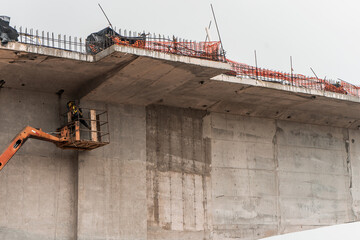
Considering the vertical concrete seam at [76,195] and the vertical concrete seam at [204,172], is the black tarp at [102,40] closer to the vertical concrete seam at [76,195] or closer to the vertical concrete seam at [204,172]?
the vertical concrete seam at [76,195]

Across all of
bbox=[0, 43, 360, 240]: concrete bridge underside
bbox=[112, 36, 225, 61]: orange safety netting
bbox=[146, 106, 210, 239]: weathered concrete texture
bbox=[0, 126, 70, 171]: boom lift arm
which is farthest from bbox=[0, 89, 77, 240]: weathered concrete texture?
bbox=[112, 36, 225, 61]: orange safety netting

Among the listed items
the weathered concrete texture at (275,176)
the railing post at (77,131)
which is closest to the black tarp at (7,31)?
the railing post at (77,131)

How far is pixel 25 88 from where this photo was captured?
24375 millimetres

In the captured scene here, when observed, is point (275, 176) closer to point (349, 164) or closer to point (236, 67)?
point (349, 164)

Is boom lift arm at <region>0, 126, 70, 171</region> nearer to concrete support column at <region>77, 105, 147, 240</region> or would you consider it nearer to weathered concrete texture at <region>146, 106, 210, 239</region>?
concrete support column at <region>77, 105, 147, 240</region>

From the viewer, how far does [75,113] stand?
78.8 ft

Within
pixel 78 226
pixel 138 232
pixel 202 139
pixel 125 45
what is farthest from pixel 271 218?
pixel 125 45

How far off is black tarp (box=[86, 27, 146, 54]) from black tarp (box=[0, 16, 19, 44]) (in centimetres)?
262

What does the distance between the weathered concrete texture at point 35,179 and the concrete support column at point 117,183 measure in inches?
19.0

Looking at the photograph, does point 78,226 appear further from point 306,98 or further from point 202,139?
point 306,98

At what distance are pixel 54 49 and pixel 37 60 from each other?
0.73 m

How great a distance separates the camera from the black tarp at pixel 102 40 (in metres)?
23.2

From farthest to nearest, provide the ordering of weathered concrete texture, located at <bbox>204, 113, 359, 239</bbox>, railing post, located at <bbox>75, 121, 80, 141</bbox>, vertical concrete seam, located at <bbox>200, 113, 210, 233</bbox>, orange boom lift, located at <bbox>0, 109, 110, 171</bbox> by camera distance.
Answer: weathered concrete texture, located at <bbox>204, 113, 359, 239</bbox>, vertical concrete seam, located at <bbox>200, 113, 210, 233</bbox>, railing post, located at <bbox>75, 121, 80, 141</bbox>, orange boom lift, located at <bbox>0, 109, 110, 171</bbox>

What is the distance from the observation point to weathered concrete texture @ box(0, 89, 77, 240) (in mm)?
23234
